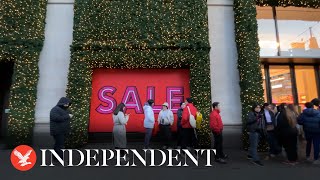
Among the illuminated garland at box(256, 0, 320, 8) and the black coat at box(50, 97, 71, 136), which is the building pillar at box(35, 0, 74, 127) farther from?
the illuminated garland at box(256, 0, 320, 8)

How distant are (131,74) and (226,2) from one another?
17.2 feet

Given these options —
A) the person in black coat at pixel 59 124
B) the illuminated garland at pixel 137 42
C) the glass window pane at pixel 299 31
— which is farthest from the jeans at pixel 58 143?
the glass window pane at pixel 299 31

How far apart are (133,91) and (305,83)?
8.37m

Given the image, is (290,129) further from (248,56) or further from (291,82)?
(291,82)

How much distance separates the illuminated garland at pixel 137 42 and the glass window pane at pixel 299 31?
3876 millimetres

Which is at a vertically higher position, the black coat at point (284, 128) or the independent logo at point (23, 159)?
the black coat at point (284, 128)

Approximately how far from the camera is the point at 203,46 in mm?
10727

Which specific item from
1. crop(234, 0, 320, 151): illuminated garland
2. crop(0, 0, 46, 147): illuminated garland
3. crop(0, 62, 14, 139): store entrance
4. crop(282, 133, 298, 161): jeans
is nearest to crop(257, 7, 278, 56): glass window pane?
crop(234, 0, 320, 151): illuminated garland

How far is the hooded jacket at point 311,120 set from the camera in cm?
755

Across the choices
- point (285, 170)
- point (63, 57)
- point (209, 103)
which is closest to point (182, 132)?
point (209, 103)

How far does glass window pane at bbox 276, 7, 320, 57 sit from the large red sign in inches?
193

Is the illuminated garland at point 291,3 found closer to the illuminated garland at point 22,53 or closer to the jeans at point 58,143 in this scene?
the illuminated garland at point 22,53

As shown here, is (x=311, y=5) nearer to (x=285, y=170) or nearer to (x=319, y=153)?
(x=319, y=153)

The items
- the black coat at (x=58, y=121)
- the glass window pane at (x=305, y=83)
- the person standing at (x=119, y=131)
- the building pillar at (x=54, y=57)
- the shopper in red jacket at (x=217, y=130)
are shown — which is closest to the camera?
the black coat at (x=58, y=121)
